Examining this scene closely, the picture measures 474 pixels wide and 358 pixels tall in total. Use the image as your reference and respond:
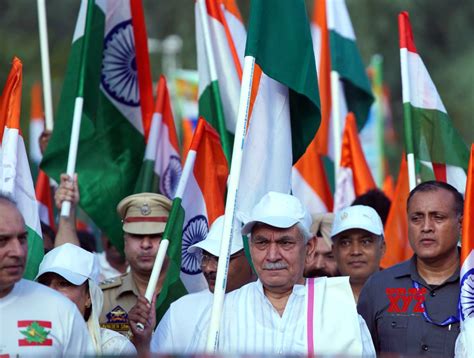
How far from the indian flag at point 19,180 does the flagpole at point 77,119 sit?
706 millimetres

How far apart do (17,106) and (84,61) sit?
1370 mm

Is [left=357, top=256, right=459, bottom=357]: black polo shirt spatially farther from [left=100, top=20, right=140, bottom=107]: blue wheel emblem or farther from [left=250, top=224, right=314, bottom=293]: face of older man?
[left=100, top=20, right=140, bottom=107]: blue wheel emblem

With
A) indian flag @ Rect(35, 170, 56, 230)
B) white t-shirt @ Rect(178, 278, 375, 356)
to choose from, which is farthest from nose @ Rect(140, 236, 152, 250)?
indian flag @ Rect(35, 170, 56, 230)

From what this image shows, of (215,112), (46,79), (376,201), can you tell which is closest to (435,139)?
(376,201)

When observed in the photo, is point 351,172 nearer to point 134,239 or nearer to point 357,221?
point 357,221

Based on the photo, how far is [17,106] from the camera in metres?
8.09

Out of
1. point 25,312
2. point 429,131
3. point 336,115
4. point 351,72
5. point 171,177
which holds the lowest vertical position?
point 25,312

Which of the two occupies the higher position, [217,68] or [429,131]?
[217,68]

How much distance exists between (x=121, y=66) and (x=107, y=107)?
1.02 feet

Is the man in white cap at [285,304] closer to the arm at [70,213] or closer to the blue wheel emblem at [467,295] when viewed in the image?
the blue wheel emblem at [467,295]

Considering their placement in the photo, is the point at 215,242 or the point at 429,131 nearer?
the point at 215,242

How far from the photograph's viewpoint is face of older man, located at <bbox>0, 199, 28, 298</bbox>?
5.87 m

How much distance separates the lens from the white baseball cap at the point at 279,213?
6949mm

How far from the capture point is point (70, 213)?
866 centimetres
